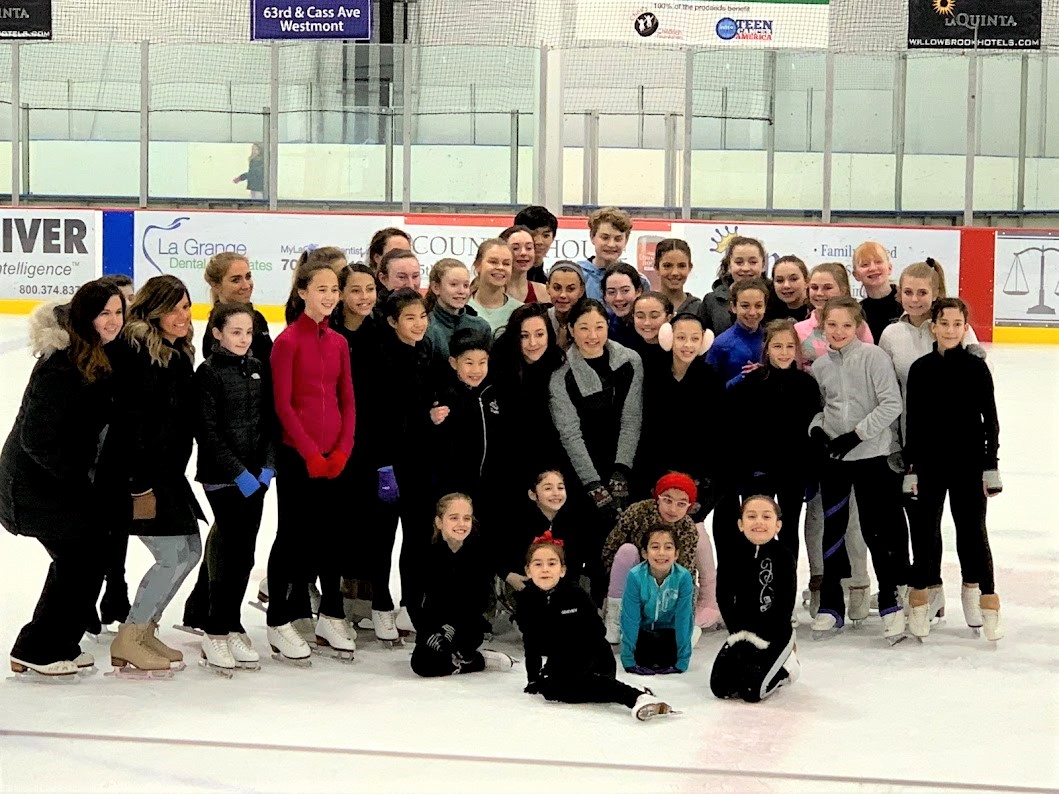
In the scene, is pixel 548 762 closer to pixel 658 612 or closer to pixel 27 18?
pixel 658 612

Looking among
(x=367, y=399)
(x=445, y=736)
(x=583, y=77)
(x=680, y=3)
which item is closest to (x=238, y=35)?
(x=583, y=77)

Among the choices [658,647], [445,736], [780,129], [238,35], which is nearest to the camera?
[445,736]

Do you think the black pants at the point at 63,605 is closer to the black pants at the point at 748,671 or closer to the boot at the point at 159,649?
the boot at the point at 159,649

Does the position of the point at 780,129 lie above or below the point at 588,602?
above

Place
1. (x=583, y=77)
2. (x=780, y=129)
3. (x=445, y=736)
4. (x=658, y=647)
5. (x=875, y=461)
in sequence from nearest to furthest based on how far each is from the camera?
(x=445, y=736)
(x=658, y=647)
(x=875, y=461)
(x=780, y=129)
(x=583, y=77)

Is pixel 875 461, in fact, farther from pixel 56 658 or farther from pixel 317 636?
pixel 56 658

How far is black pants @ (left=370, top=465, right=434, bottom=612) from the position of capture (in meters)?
5.69

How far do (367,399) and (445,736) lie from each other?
142 cm

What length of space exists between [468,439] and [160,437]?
3.59 feet

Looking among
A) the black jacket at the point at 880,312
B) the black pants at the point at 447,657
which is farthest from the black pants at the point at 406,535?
the black jacket at the point at 880,312

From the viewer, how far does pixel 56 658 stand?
205 inches

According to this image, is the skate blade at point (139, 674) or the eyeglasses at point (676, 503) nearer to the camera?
the skate blade at point (139, 674)

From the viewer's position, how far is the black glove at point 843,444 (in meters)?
5.79

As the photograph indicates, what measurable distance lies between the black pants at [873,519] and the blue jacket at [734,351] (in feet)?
1.56
